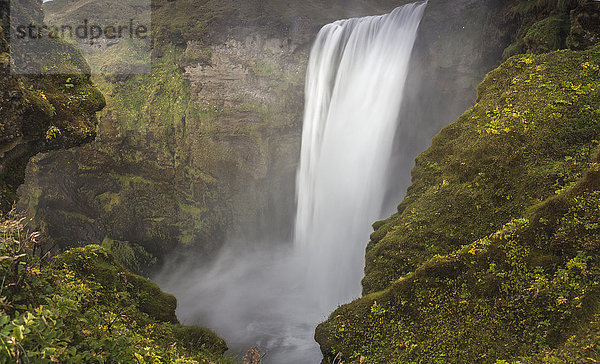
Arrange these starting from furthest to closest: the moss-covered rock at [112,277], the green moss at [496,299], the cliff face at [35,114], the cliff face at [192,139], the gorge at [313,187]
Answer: the cliff face at [192,139]
the cliff face at [35,114]
the moss-covered rock at [112,277]
the gorge at [313,187]
the green moss at [496,299]

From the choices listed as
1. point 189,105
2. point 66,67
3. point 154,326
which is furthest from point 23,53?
point 189,105

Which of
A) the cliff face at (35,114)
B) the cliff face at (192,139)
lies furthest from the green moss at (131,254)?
the cliff face at (35,114)

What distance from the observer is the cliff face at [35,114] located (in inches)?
265

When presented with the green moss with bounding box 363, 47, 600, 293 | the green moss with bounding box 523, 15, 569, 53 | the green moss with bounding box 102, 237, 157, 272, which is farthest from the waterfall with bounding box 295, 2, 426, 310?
the green moss with bounding box 102, 237, 157, 272

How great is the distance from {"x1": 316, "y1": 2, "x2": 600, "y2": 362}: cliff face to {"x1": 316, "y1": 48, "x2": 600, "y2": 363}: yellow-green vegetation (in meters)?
0.02

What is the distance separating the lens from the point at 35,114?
25.3 ft

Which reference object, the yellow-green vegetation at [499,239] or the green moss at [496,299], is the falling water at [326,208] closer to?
the yellow-green vegetation at [499,239]

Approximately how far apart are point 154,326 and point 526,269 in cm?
604

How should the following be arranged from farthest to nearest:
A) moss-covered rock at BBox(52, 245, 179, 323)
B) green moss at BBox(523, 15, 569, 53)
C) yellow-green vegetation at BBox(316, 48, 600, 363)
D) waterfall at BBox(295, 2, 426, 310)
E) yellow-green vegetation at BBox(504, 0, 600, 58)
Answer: waterfall at BBox(295, 2, 426, 310) < green moss at BBox(523, 15, 569, 53) < yellow-green vegetation at BBox(504, 0, 600, 58) < moss-covered rock at BBox(52, 245, 179, 323) < yellow-green vegetation at BBox(316, 48, 600, 363)

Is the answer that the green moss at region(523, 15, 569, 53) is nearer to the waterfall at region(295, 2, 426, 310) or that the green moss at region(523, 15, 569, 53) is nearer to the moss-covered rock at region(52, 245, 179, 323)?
the waterfall at region(295, 2, 426, 310)

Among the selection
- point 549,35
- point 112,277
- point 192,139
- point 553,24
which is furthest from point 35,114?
point 192,139

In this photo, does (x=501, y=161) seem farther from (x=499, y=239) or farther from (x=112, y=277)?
(x=112, y=277)

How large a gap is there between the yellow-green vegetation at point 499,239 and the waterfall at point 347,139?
6.85m

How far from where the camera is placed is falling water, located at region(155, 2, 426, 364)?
14.1 metres
